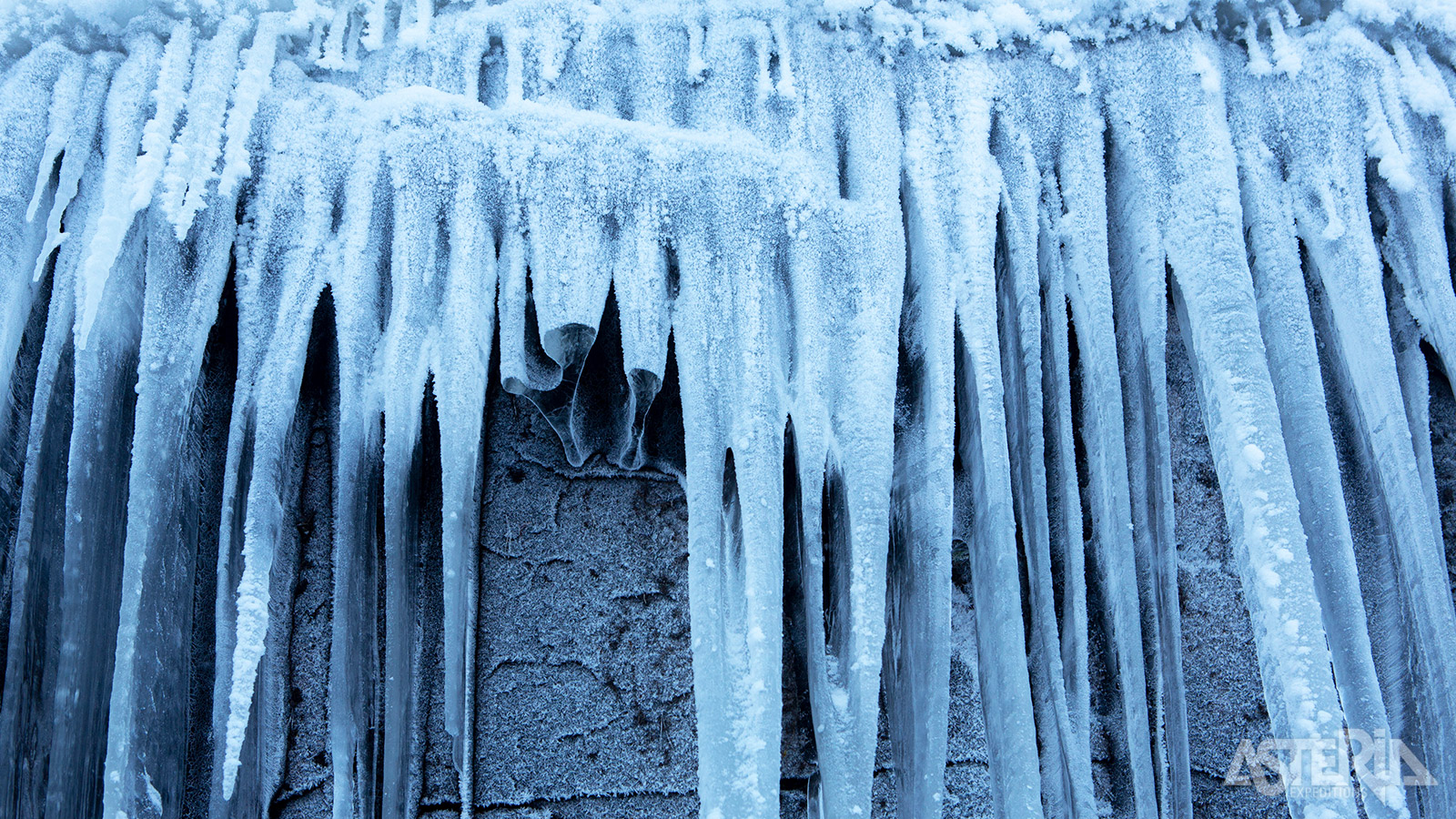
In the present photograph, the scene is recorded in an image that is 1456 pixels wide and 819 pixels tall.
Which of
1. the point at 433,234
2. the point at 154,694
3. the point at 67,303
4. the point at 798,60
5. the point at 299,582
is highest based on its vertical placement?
the point at 798,60

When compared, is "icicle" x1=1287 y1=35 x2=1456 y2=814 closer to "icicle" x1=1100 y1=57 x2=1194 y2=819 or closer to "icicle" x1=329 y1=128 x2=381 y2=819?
"icicle" x1=1100 y1=57 x2=1194 y2=819

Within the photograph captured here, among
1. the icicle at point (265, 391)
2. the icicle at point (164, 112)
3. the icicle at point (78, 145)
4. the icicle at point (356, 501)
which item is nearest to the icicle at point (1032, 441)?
the icicle at point (356, 501)

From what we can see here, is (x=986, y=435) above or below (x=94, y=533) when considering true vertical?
above

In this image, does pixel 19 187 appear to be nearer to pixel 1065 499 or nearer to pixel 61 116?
pixel 61 116

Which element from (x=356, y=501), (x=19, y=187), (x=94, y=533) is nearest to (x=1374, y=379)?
(x=356, y=501)

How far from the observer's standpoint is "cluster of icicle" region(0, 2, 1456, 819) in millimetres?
1268

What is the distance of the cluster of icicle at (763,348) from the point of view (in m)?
1.27

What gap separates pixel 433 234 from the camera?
1.42 metres

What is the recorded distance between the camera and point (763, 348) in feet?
4.48

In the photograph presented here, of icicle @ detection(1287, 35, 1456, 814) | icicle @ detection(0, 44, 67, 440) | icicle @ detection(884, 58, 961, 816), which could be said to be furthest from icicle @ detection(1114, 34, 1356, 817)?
icicle @ detection(0, 44, 67, 440)

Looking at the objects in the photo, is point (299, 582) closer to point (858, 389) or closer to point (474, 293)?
point (474, 293)

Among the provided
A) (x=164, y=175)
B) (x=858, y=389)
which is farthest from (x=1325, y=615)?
(x=164, y=175)

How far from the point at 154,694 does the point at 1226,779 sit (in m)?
1.80

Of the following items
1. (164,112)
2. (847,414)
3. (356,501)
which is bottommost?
(356,501)
